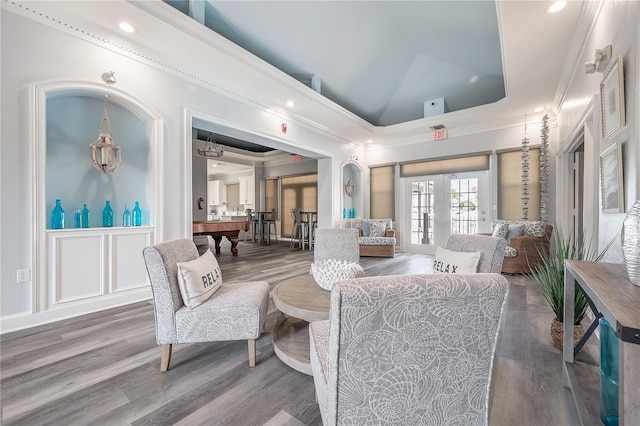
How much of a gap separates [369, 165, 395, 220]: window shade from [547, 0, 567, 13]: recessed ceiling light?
467 cm

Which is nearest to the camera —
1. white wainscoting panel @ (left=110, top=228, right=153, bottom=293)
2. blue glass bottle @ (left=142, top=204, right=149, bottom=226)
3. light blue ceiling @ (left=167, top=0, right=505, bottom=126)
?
white wainscoting panel @ (left=110, top=228, right=153, bottom=293)

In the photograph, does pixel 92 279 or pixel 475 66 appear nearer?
pixel 92 279

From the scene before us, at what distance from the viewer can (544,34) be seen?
2855mm

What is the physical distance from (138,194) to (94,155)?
0.64 m

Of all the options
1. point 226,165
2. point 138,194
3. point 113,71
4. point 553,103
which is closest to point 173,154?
point 138,194

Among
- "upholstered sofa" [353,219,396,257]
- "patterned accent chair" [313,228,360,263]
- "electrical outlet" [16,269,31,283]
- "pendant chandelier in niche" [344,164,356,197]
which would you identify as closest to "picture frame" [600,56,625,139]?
"patterned accent chair" [313,228,360,263]

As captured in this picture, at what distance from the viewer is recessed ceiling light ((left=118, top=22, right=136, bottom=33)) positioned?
8.96 ft

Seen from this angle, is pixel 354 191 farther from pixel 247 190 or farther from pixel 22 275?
pixel 22 275

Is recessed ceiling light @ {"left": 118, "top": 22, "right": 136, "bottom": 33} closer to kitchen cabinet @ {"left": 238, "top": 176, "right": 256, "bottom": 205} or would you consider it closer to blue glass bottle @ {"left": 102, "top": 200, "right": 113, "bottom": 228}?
blue glass bottle @ {"left": 102, "top": 200, "right": 113, "bottom": 228}

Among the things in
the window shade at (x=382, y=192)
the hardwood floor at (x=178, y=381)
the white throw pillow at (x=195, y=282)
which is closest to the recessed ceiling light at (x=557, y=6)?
the hardwood floor at (x=178, y=381)

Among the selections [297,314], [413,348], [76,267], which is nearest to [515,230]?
[297,314]

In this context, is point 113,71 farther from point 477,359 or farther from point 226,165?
point 226,165

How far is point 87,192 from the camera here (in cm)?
302

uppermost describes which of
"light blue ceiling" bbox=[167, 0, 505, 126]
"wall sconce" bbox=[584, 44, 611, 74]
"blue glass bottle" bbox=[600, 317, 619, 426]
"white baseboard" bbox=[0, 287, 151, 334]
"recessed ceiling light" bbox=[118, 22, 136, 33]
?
"light blue ceiling" bbox=[167, 0, 505, 126]
